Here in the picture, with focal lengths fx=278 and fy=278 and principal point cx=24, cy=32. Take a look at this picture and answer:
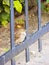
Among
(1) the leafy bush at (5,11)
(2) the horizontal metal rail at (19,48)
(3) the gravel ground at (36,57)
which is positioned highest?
(2) the horizontal metal rail at (19,48)

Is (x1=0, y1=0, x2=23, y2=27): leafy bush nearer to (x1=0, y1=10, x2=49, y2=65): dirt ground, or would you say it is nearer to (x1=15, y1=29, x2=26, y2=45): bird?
(x1=0, y1=10, x2=49, y2=65): dirt ground

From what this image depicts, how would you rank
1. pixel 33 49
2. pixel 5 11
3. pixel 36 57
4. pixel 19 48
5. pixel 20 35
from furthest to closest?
1. pixel 5 11
2. pixel 20 35
3. pixel 33 49
4. pixel 36 57
5. pixel 19 48

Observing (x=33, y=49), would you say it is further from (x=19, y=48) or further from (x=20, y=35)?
(x=19, y=48)

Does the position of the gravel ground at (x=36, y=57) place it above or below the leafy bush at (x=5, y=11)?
below

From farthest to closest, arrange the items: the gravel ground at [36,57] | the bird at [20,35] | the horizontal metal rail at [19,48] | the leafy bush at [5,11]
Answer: the leafy bush at [5,11] < the bird at [20,35] < the gravel ground at [36,57] < the horizontal metal rail at [19,48]

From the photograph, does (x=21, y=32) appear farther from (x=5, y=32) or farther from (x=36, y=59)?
(x=36, y=59)

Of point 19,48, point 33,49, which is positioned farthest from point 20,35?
point 19,48

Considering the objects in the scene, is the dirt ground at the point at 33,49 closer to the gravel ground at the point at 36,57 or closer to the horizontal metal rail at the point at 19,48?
the gravel ground at the point at 36,57

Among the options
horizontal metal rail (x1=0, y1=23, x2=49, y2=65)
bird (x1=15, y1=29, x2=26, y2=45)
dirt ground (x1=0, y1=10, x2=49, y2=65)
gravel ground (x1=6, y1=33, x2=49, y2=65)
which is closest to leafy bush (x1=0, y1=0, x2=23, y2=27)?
dirt ground (x1=0, y1=10, x2=49, y2=65)

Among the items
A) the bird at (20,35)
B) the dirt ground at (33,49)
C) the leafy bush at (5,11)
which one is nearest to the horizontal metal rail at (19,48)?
the dirt ground at (33,49)

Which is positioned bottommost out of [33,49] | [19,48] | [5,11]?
[33,49]

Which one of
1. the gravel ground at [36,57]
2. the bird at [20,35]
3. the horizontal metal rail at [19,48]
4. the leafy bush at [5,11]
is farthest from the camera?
the leafy bush at [5,11]

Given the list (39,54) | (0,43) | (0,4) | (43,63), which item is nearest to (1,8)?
(0,4)

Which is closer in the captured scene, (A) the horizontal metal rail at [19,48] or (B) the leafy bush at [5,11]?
(A) the horizontal metal rail at [19,48]
